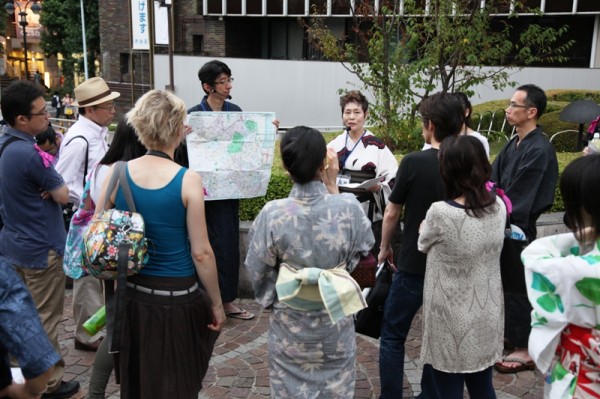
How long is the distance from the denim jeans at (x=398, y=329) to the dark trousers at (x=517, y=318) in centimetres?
63

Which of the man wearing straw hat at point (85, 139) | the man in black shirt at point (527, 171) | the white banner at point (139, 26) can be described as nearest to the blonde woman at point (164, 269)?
the man wearing straw hat at point (85, 139)

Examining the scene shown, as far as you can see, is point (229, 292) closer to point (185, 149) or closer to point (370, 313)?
point (185, 149)

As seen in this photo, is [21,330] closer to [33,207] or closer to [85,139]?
[33,207]

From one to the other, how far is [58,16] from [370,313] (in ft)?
132

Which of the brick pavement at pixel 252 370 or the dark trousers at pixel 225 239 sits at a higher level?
the dark trousers at pixel 225 239

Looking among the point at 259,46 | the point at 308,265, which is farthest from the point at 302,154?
the point at 259,46

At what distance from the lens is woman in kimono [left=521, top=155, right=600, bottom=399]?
7.18ft

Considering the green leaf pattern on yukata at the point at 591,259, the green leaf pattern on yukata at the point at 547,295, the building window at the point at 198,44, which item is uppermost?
the building window at the point at 198,44

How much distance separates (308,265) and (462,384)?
3.90 ft

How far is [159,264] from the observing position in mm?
2992

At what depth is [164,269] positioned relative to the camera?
300cm

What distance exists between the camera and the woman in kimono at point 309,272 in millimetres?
2795

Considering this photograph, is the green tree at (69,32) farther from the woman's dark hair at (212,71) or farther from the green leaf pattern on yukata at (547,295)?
the green leaf pattern on yukata at (547,295)

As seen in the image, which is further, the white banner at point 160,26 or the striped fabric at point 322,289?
the white banner at point 160,26
